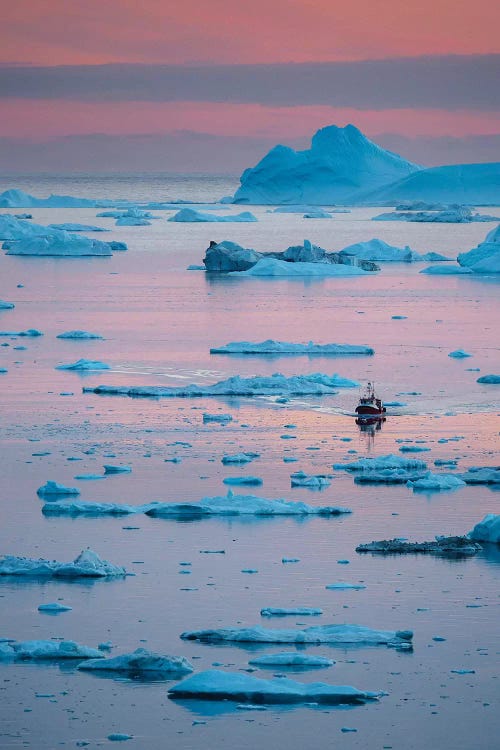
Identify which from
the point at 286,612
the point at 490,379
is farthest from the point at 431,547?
the point at 490,379

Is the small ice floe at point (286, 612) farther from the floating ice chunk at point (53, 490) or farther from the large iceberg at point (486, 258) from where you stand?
the large iceberg at point (486, 258)

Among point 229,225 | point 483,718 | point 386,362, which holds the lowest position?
point 483,718

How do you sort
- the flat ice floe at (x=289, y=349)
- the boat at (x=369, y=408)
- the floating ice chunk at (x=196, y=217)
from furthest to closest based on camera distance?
the floating ice chunk at (x=196, y=217) < the flat ice floe at (x=289, y=349) < the boat at (x=369, y=408)

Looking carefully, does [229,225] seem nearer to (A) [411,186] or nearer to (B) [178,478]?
(A) [411,186]

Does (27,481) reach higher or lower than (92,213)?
lower

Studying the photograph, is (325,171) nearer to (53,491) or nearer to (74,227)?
(74,227)

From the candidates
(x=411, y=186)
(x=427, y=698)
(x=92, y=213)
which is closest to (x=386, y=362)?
(x=427, y=698)

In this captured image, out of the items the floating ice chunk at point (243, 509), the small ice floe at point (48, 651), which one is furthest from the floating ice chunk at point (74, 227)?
the small ice floe at point (48, 651)

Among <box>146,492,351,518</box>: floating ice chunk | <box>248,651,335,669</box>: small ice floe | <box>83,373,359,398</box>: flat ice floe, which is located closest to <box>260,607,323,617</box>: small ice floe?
<box>248,651,335,669</box>: small ice floe
